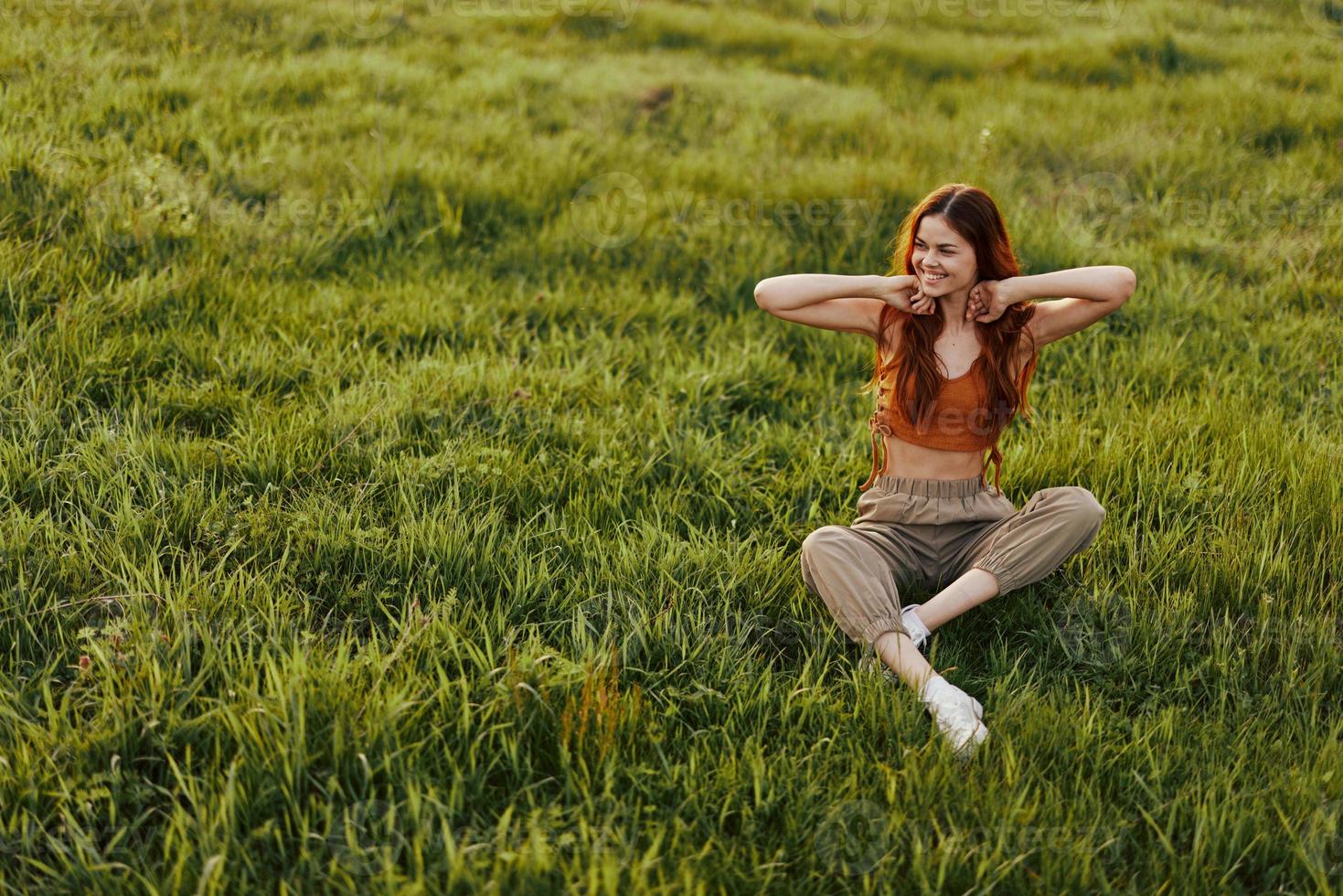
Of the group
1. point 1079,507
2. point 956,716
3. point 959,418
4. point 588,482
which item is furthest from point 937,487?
point 588,482

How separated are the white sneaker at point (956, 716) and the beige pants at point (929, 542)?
0.23 m

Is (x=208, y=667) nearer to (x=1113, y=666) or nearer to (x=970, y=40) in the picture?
(x=1113, y=666)

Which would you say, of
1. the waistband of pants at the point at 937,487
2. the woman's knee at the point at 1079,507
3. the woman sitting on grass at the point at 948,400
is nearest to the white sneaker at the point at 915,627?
the woman sitting on grass at the point at 948,400

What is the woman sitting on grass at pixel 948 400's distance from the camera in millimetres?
2754

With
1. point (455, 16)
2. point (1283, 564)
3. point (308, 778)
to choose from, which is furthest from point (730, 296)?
point (455, 16)

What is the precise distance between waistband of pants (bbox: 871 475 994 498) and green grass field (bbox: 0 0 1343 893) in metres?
0.34

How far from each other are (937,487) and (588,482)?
1.13m

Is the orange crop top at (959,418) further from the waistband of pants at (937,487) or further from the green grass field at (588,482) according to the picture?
the green grass field at (588,482)

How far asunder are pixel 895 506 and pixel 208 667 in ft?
6.21

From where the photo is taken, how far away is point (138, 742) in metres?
2.17

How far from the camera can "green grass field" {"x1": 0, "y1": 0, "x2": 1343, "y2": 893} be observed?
2.08m

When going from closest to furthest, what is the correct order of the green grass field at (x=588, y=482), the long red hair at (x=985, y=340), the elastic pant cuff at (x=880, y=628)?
the green grass field at (x=588, y=482)
the elastic pant cuff at (x=880, y=628)
the long red hair at (x=985, y=340)

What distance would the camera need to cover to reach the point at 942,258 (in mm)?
2836

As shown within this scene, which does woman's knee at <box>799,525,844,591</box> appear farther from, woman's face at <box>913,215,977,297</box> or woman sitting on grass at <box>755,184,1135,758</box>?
woman's face at <box>913,215,977,297</box>
